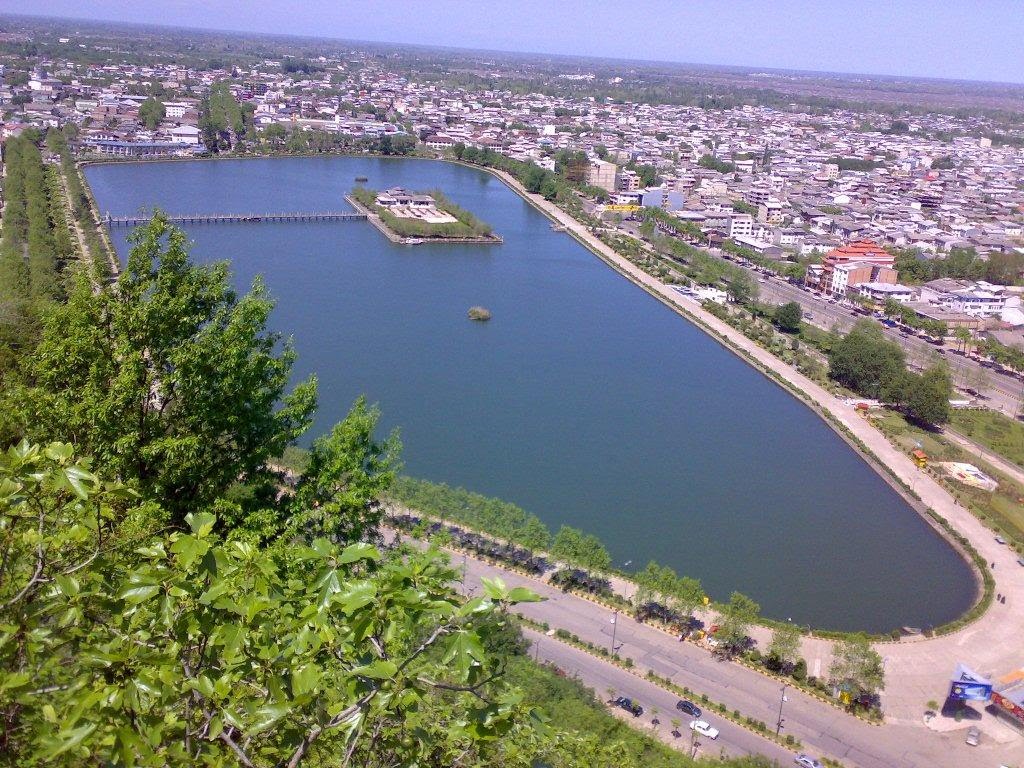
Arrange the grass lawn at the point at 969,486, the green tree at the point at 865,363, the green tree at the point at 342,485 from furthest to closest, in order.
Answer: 1. the green tree at the point at 865,363
2. the grass lawn at the point at 969,486
3. the green tree at the point at 342,485

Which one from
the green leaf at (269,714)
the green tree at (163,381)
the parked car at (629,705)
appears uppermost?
the green leaf at (269,714)

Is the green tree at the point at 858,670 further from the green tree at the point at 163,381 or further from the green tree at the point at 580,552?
the green tree at the point at 163,381

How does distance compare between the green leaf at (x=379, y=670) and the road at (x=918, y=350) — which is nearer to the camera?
the green leaf at (x=379, y=670)

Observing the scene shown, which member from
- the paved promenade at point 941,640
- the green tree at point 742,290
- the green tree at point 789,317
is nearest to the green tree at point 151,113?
the green tree at point 742,290

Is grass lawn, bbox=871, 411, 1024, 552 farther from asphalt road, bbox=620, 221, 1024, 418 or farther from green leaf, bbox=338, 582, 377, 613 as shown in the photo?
green leaf, bbox=338, 582, 377, 613

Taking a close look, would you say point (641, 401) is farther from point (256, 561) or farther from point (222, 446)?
point (256, 561)

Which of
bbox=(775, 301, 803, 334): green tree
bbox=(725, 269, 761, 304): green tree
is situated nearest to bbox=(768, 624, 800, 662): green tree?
bbox=(775, 301, 803, 334): green tree

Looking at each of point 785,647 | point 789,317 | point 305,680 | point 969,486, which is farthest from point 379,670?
point 789,317
